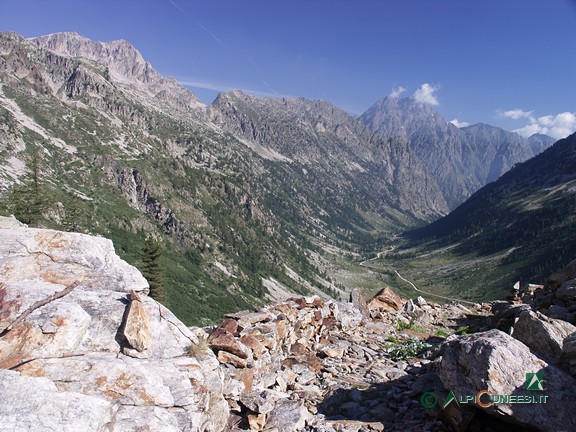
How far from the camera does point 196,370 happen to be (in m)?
12.0

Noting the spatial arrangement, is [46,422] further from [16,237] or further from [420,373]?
[420,373]

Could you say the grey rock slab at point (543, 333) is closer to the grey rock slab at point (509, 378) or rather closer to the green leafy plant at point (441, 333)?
the grey rock slab at point (509, 378)

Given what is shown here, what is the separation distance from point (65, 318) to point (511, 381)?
14232 millimetres

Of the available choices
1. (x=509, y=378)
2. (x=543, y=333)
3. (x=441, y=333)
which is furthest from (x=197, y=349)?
(x=441, y=333)

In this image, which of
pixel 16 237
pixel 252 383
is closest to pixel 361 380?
pixel 252 383

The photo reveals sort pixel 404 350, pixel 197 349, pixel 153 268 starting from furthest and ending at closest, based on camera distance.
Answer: pixel 153 268 < pixel 404 350 < pixel 197 349

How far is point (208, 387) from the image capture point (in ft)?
39.3

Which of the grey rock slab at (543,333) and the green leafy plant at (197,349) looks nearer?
the green leafy plant at (197,349)

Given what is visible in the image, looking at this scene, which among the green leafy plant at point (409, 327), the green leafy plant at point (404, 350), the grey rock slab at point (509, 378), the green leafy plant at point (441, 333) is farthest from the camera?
the green leafy plant at point (409, 327)

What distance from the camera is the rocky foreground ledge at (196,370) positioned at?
9750 millimetres

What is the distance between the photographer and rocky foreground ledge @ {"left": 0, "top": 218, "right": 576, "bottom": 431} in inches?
384

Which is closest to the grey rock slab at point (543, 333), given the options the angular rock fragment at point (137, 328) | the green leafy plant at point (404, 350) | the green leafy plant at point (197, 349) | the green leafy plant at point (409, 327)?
the green leafy plant at point (404, 350)

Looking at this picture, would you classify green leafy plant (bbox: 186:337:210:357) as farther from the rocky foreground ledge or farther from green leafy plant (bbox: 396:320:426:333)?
green leafy plant (bbox: 396:320:426:333)

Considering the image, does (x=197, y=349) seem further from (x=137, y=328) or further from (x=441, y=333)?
(x=441, y=333)
